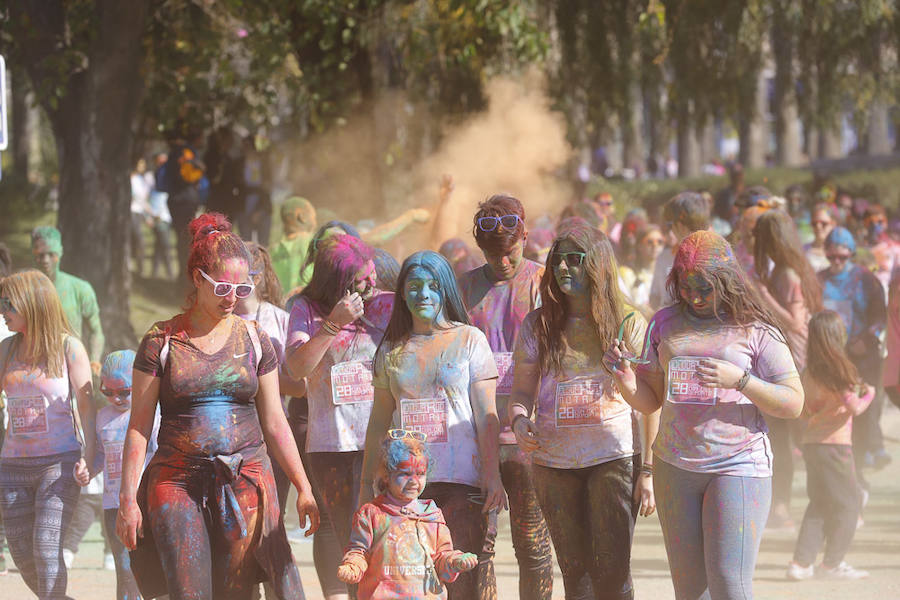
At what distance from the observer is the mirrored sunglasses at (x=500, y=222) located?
5746mm

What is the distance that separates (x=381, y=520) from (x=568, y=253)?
1.24 meters

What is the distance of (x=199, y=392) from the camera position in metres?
4.77

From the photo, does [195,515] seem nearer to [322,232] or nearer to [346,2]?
[322,232]

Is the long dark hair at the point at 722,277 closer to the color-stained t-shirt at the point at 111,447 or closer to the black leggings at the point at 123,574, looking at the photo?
the color-stained t-shirt at the point at 111,447

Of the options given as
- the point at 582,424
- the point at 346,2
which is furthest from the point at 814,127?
the point at 582,424

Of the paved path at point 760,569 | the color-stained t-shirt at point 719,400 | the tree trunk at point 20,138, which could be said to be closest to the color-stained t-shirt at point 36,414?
the paved path at point 760,569

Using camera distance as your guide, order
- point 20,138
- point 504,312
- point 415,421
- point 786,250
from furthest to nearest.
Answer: point 20,138 → point 786,250 → point 504,312 → point 415,421

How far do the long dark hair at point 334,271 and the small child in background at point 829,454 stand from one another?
281 centimetres

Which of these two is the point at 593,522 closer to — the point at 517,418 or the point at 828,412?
the point at 517,418

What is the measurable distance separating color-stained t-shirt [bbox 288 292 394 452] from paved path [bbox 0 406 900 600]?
1.66 meters

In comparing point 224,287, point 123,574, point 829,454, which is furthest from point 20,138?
point 224,287

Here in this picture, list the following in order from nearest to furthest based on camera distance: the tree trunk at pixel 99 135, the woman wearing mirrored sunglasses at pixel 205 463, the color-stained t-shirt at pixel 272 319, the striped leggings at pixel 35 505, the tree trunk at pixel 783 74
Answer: the woman wearing mirrored sunglasses at pixel 205 463 → the striped leggings at pixel 35 505 → the color-stained t-shirt at pixel 272 319 → the tree trunk at pixel 99 135 → the tree trunk at pixel 783 74

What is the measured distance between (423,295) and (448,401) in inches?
15.5

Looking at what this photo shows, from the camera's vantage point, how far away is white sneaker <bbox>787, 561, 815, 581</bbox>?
740 cm
